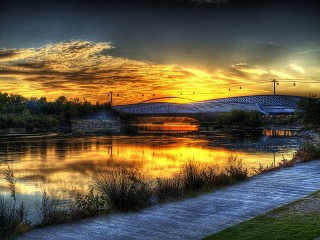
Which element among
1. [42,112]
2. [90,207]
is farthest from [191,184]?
[42,112]

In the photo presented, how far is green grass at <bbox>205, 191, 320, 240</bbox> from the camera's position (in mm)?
8828

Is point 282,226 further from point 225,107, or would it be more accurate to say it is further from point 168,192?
point 225,107

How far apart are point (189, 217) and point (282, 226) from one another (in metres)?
2.33

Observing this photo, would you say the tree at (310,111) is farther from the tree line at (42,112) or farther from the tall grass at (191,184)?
the tree line at (42,112)

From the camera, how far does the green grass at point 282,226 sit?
29.0 ft

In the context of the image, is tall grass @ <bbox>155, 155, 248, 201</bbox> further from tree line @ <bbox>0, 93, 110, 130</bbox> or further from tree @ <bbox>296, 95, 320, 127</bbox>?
tree line @ <bbox>0, 93, 110, 130</bbox>

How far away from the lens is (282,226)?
31.2 feet

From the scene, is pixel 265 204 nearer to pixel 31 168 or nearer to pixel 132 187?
pixel 132 187

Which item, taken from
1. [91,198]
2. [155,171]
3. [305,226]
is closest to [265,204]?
[305,226]

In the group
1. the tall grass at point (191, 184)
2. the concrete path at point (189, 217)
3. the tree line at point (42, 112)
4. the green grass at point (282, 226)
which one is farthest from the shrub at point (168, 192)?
the tree line at point (42, 112)

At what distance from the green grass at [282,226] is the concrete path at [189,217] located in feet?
1.28

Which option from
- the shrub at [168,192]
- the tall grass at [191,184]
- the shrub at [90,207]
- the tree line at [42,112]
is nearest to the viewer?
the shrub at [90,207]

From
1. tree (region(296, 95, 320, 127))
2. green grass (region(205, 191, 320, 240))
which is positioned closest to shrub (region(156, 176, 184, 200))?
green grass (region(205, 191, 320, 240))

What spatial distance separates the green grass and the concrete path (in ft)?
1.28
